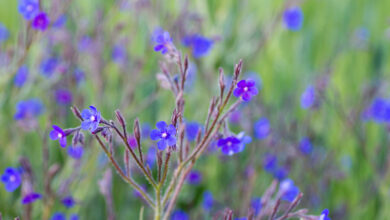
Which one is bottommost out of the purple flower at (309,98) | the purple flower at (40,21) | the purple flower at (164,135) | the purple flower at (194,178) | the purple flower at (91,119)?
the purple flower at (164,135)

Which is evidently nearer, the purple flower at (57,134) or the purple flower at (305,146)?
the purple flower at (57,134)

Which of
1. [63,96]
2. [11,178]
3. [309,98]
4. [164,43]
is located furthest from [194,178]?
[164,43]

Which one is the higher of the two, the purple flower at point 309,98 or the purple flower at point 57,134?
the purple flower at point 309,98

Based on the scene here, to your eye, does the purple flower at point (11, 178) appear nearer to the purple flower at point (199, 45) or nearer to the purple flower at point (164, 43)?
the purple flower at point (164, 43)

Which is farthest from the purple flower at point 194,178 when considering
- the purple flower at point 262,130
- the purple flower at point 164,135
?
the purple flower at point 164,135

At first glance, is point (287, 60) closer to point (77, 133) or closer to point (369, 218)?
point (369, 218)

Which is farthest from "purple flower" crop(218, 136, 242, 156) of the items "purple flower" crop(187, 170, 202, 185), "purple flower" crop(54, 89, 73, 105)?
"purple flower" crop(54, 89, 73, 105)
